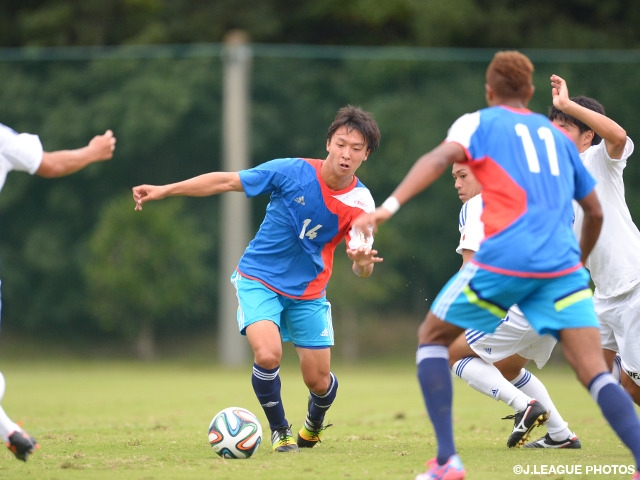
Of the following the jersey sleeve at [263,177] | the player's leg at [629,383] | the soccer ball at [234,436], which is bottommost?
the soccer ball at [234,436]

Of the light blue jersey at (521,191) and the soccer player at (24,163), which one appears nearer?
the light blue jersey at (521,191)

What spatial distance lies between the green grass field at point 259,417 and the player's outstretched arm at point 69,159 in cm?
163

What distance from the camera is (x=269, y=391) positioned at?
6.28 m

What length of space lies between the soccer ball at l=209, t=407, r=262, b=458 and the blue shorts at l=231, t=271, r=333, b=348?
654 millimetres

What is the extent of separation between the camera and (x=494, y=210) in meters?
4.70

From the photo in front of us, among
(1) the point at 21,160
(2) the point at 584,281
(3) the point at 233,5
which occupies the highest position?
(3) the point at 233,5

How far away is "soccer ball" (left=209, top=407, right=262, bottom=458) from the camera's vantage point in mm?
5930

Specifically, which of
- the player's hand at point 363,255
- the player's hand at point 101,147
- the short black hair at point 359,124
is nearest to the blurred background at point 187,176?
the short black hair at point 359,124

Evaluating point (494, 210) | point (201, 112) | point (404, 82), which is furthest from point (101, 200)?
point (494, 210)

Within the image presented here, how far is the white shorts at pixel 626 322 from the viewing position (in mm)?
6172

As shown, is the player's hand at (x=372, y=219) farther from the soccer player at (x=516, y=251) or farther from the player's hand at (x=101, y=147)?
the player's hand at (x=101, y=147)

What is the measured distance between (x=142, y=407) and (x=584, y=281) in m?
6.49

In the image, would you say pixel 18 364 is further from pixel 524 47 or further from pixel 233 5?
pixel 524 47

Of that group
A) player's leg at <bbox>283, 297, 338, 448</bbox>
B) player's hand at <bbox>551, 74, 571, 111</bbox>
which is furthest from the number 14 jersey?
player's hand at <bbox>551, 74, 571, 111</bbox>
